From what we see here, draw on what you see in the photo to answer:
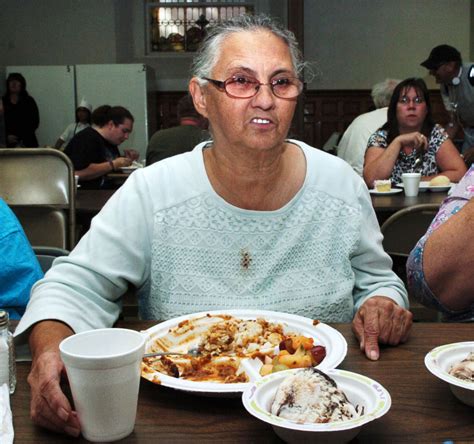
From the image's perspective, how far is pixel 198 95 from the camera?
1559 millimetres

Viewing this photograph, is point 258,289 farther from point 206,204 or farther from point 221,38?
point 221,38

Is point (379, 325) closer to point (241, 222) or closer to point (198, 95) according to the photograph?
point (241, 222)

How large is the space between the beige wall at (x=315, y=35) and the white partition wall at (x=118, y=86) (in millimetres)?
580

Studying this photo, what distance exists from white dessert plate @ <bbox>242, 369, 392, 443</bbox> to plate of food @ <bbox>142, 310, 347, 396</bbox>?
0.07 m

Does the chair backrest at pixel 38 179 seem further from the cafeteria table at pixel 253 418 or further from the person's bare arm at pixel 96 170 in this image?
the person's bare arm at pixel 96 170

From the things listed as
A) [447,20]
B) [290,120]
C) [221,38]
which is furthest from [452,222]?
[447,20]

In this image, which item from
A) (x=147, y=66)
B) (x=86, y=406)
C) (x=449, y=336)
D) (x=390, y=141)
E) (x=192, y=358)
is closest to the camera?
(x=86, y=406)

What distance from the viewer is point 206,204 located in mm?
1501

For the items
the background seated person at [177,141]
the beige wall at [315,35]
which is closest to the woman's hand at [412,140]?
the background seated person at [177,141]

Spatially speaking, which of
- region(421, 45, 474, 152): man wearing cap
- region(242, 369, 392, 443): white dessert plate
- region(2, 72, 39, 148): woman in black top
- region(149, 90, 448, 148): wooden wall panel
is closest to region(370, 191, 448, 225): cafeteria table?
region(242, 369, 392, 443): white dessert plate

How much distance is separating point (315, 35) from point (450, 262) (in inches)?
360

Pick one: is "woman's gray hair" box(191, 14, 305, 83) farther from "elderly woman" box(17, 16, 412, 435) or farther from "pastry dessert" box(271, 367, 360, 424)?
"pastry dessert" box(271, 367, 360, 424)

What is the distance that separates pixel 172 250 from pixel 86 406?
67 cm

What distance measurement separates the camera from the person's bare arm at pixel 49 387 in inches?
34.2
